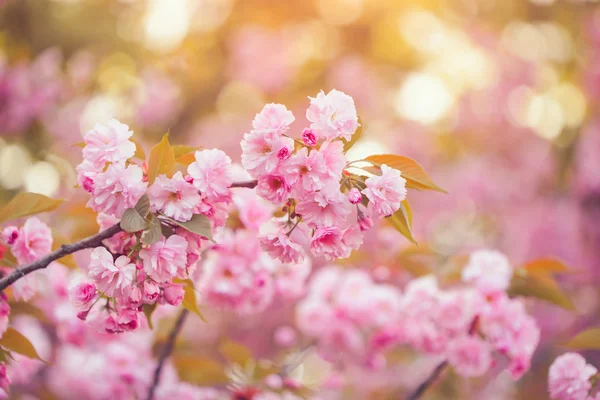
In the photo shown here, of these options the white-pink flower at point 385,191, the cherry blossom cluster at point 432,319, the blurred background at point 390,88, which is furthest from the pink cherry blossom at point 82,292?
the blurred background at point 390,88

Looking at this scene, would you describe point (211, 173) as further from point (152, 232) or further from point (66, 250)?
point (66, 250)

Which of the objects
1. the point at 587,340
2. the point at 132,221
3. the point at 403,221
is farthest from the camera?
the point at 587,340

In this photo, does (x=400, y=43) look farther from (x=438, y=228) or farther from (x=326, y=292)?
(x=326, y=292)

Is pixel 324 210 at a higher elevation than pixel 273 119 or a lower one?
lower

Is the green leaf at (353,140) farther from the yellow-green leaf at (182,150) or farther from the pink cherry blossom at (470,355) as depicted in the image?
the pink cherry blossom at (470,355)

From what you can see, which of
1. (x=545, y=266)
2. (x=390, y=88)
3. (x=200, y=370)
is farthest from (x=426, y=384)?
(x=390, y=88)

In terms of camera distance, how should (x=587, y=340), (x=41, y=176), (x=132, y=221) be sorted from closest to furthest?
(x=132, y=221) < (x=587, y=340) < (x=41, y=176)

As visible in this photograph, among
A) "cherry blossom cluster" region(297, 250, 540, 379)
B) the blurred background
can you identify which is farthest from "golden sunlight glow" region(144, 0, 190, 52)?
"cherry blossom cluster" region(297, 250, 540, 379)

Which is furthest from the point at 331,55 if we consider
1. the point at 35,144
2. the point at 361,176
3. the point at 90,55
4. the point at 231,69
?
the point at 361,176
